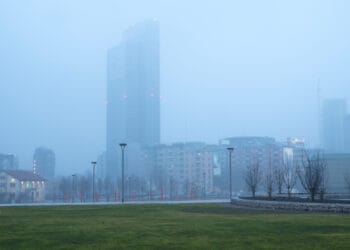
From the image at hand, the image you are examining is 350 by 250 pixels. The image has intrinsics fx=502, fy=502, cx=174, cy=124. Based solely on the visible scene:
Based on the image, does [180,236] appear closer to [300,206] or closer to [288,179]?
[300,206]

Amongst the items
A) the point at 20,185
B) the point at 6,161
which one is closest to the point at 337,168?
the point at 20,185

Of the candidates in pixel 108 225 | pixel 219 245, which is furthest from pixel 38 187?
pixel 219 245

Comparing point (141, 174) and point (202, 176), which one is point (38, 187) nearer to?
point (202, 176)

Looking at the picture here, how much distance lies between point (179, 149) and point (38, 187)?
249ft

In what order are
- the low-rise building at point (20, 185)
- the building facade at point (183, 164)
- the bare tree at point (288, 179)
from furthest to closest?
the building facade at point (183, 164)
the low-rise building at point (20, 185)
the bare tree at point (288, 179)

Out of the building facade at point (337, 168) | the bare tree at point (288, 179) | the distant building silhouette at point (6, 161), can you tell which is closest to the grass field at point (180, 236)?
the bare tree at point (288, 179)

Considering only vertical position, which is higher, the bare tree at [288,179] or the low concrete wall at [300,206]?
the bare tree at [288,179]

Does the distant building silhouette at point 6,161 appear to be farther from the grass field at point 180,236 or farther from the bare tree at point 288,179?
the grass field at point 180,236

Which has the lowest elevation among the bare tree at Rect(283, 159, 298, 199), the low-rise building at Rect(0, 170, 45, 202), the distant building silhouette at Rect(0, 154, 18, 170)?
the low-rise building at Rect(0, 170, 45, 202)

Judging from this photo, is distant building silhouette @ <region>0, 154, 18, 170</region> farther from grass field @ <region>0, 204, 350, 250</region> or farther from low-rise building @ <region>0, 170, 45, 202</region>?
grass field @ <region>0, 204, 350, 250</region>

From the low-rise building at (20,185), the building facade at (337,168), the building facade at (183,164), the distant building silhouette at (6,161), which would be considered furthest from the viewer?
the distant building silhouette at (6,161)

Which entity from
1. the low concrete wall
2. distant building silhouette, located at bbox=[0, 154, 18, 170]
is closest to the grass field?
the low concrete wall

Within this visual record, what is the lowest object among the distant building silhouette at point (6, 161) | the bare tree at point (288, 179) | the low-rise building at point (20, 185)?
the low-rise building at point (20, 185)

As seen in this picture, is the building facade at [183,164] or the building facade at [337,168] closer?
the building facade at [337,168]
